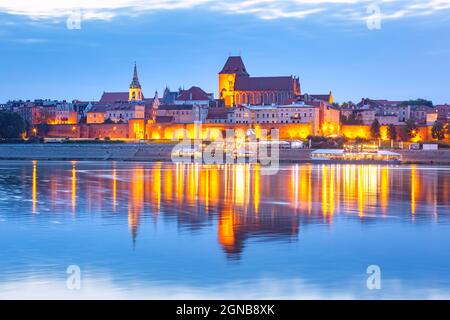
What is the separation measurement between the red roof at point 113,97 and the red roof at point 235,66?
17.1 m

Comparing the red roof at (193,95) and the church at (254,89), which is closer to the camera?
the church at (254,89)

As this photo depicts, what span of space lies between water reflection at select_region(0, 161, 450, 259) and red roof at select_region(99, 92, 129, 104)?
68.5 metres

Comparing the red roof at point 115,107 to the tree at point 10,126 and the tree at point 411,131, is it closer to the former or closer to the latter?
the tree at point 10,126

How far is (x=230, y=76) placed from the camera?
8544 centimetres

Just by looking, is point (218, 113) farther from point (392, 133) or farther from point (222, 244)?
point (222, 244)

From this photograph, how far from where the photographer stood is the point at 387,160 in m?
47.1

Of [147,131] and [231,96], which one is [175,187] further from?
[231,96]

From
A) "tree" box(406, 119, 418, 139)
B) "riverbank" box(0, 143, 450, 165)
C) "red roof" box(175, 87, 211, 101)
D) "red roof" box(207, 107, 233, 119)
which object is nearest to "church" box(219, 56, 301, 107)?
"red roof" box(175, 87, 211, 101)

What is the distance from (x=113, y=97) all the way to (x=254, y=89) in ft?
77.8

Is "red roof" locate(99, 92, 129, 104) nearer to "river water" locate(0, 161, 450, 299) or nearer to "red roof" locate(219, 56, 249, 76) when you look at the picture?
"red roof" locate(219, 56, 249, 76)

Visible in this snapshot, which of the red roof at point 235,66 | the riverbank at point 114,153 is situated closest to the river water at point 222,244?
the riverbank at point 114,153

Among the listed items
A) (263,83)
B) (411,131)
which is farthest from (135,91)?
(411,131)

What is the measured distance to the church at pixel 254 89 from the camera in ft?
267

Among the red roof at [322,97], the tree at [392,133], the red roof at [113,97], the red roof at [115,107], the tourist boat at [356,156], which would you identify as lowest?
the tourist boat at [356,156]
